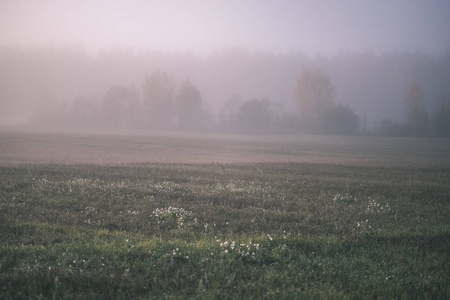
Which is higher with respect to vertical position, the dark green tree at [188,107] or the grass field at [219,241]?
the dark green tree at [188,107]

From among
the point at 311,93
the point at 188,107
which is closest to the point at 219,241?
the point at 188,107

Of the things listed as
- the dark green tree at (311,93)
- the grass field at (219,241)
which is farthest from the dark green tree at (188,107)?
the grass field at (219,241)

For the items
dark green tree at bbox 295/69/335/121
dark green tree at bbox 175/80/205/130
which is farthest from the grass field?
dark green tree at bbox 175/80/205/130

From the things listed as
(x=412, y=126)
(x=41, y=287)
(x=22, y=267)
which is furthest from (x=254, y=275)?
(x=412, y=126)

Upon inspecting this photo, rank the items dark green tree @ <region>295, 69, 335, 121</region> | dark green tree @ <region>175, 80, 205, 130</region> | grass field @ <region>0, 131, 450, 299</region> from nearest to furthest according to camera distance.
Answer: grass field @ <region>0, 131, 450, 299</region>, dark green tree @ <region>295, 69, 335, 121</region>, dark green tree @ <region>175, 80, 205, 130</region>

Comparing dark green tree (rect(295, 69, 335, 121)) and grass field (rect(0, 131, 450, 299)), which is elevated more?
dark green tree (rect(295, 69, 335, 121))

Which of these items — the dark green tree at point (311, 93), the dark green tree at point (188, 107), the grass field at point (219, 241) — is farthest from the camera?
the dark green tree at point (188, 107)

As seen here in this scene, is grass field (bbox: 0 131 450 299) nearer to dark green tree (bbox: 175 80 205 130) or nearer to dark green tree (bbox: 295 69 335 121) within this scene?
dark green tree (bbox: 295 69 335 121)

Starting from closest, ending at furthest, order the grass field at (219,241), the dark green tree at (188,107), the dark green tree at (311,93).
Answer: the grass field at (219,241), the dark green tree at (311,93), the dark green tree at (188,107)

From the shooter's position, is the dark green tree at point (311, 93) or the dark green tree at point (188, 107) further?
the dark green tree at point (188, 107)

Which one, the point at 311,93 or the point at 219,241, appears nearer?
the point at 219,241

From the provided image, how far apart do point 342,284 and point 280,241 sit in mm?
2077

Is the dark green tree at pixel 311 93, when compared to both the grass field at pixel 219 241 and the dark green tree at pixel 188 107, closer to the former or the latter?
the dark green tree at pixel 188 107

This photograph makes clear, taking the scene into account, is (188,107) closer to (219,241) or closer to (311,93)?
(311,93)
